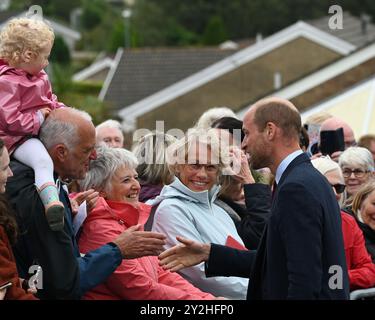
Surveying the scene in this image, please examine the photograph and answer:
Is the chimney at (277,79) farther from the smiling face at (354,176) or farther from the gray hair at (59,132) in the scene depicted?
the gray hair at (59,132)

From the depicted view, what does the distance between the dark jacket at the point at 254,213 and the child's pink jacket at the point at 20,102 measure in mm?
1629

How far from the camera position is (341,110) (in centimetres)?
2016

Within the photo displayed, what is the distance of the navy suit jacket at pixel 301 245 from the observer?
5.76 m

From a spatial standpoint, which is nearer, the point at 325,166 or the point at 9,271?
the point at 9,271

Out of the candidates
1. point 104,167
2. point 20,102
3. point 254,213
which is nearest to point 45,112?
point 20,102

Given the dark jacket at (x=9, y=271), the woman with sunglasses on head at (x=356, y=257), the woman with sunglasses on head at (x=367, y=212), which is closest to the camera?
the dark jacket at (x=9, y=271)

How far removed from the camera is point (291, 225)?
19.0 feet

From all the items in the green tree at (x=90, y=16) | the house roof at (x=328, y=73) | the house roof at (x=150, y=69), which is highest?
the green tree at (x=90, y=16)

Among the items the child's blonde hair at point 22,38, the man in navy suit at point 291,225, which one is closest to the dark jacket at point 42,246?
the man in navy suit at point 291,225

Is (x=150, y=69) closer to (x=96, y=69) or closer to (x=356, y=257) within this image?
(x=96, y=69)

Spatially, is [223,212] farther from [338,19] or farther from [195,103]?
[195,103]

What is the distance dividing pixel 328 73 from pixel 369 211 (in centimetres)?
1904

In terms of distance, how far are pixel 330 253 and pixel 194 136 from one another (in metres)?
1.83

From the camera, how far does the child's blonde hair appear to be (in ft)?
21.2
